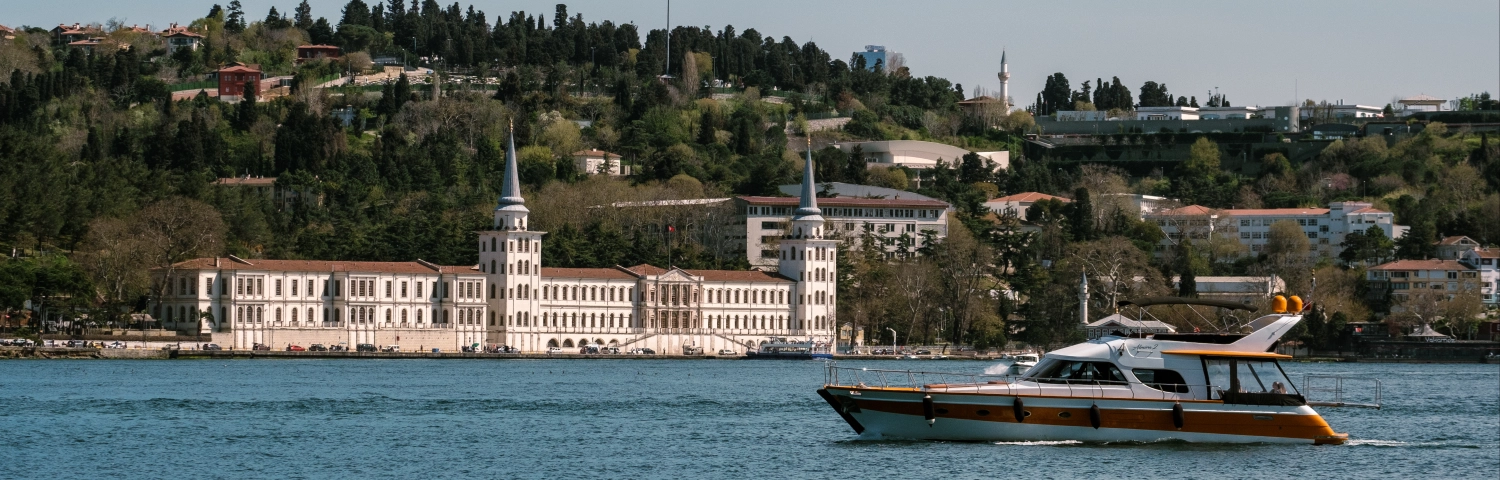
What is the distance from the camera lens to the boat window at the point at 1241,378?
39.9 meters

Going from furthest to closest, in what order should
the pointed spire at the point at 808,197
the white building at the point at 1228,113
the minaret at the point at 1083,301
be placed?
the white building at the point at 1228,113 → the pointed spire at the point at 808,197 → the minaret at the point at 1083,301

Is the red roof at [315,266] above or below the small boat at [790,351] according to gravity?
above

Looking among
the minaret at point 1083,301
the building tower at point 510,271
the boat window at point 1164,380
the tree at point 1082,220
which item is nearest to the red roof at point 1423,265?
the tree at point 1082,220

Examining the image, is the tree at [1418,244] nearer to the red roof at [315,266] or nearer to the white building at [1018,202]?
the white building at [1018,202]

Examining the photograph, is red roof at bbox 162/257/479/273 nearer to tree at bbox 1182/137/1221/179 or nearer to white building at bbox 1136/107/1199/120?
tree at bbox 1182/137/1221/179

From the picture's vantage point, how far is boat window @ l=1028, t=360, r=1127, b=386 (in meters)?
39.7

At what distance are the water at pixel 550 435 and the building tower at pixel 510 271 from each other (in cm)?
2990

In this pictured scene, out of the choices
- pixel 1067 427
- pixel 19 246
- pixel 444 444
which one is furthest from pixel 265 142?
pixel 1067 427

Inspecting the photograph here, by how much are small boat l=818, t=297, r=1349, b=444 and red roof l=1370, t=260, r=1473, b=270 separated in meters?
90.0

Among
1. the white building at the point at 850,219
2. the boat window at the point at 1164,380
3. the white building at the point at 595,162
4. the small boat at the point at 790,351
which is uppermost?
the white building at the point at 595,162

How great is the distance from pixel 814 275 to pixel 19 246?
130ft

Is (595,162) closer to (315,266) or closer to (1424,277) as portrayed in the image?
(315,266)

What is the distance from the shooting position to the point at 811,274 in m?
117

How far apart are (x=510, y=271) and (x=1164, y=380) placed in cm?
7123
